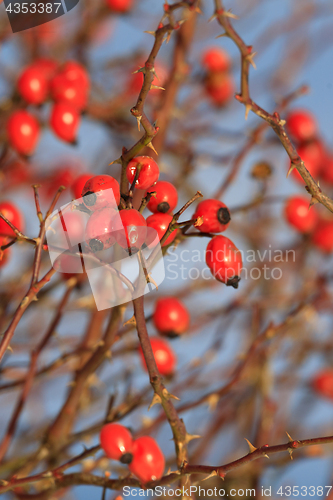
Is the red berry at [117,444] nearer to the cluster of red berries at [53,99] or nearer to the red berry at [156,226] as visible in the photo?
the red berry at [156,226]

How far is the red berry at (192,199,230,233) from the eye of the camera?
1263 mm

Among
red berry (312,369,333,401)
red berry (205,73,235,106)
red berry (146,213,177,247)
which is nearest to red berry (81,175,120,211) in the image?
red berry (146,213,177,247)

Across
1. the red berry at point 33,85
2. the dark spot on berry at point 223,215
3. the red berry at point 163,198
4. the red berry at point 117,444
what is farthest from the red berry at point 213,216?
the red berry at point 33,85

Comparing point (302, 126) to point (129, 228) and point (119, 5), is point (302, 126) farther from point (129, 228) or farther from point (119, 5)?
point (129, 228)

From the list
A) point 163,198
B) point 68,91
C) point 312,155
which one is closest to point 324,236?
point 312,155

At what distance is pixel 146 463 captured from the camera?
1324 millimetres

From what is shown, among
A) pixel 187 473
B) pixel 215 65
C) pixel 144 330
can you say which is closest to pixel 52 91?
pixel 215 65

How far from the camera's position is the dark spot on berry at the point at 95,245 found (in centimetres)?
101

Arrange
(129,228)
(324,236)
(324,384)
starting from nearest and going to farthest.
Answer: (129,228)
(324,236)
(324,384)

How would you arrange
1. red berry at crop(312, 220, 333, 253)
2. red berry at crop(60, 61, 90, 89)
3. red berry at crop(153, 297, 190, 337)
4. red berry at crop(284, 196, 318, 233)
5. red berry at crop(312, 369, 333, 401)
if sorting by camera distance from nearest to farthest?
red berry at crop(153, 297, 190, 337)
red berry at crop(60, 61, 90, 89)
red berry at crop(284, 196, 318, 233)
red berry at crop(312, 220, 333, 253)
red berry at crop(312, 369, 333, 401)

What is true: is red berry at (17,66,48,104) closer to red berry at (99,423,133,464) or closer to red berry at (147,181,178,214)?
red berry at (147,181,178,214)

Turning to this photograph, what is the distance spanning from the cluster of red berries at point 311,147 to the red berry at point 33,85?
5.91 ft

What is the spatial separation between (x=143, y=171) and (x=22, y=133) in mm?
1717

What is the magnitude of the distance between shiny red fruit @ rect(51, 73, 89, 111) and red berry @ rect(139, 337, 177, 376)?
154cm
